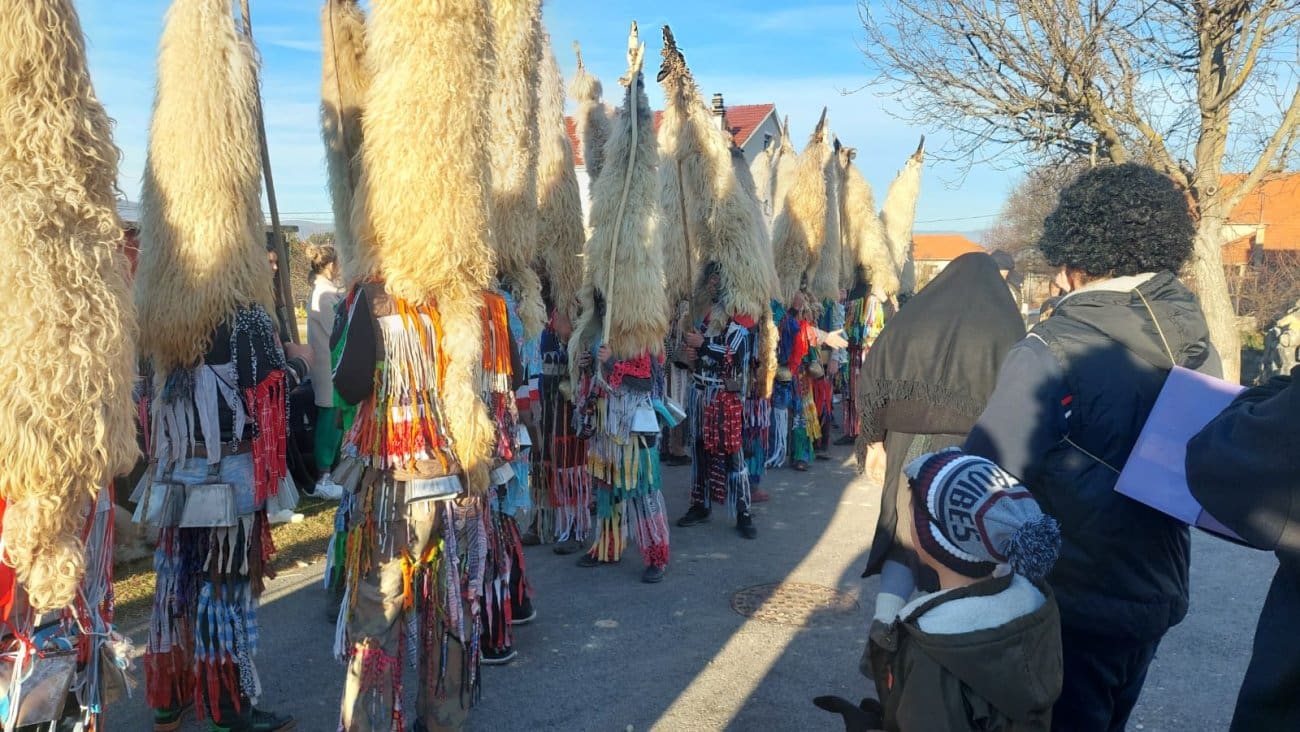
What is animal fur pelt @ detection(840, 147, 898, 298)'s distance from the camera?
1144 centimetres

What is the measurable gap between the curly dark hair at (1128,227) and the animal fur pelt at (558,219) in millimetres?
3924

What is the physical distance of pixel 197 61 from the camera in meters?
3.31

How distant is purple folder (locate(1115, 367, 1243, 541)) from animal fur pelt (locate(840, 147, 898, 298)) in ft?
30.9

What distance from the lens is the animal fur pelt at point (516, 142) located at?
182 inches

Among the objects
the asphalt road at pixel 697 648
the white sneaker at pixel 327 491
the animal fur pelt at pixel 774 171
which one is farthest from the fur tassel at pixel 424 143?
the animal fur pelt at pixel 774 171

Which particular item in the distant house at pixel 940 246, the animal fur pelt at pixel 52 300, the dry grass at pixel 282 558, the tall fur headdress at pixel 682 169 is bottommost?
the dry grass at pixel 282 558

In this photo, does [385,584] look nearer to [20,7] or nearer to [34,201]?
[34,201]

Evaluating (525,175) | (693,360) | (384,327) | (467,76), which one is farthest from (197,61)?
(693,360)

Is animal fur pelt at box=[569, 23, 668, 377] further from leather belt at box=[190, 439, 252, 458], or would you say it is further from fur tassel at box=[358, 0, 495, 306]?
leather belt at box=[190, 439, 252, 458]

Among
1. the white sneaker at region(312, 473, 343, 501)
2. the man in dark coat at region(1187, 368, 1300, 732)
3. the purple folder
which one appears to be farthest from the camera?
the white sneaker at region(312, 473, 343, 501)

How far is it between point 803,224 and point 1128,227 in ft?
21.1

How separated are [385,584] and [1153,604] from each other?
2.55 metres

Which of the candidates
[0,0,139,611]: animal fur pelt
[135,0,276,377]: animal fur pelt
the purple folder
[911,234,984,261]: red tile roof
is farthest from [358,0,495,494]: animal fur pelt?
[911,234,984,261]: red tile roof

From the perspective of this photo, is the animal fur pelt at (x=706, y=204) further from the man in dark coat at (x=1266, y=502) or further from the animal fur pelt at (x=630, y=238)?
the man in dark coat at (x=1266, y=502)
